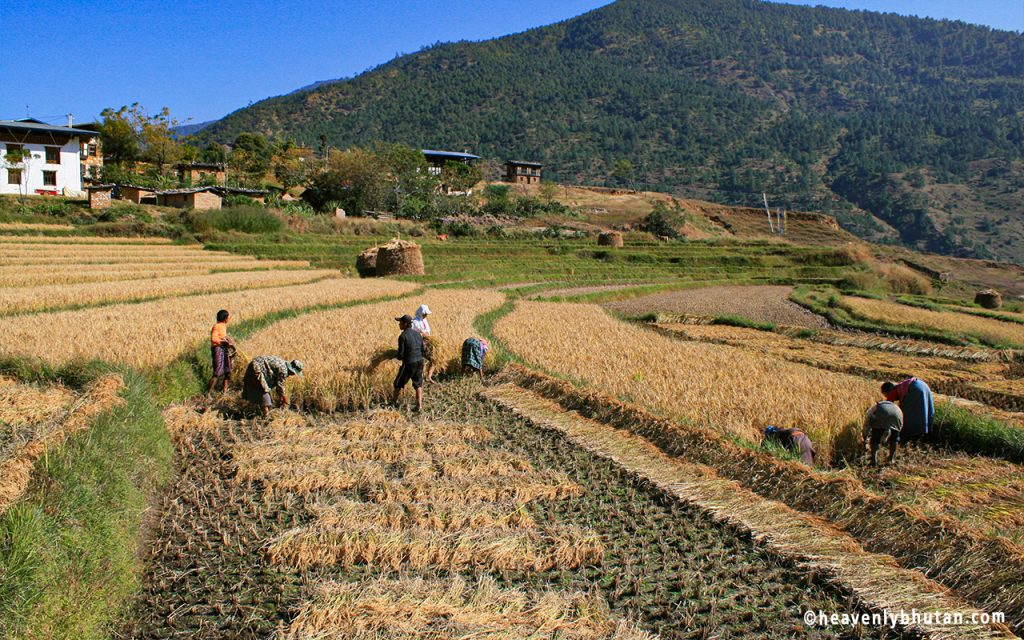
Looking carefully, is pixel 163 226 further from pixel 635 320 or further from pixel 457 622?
pixel 457 622

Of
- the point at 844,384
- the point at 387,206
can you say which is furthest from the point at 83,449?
the point at 387,206

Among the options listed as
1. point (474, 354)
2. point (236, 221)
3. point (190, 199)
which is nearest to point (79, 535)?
point (474, 354)

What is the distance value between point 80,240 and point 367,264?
12779 mm

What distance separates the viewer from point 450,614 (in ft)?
14.4

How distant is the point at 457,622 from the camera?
4297 mm

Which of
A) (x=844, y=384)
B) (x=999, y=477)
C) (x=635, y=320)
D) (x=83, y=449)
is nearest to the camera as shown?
(x=83, y=449)

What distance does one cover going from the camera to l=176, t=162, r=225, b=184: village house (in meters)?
59.2

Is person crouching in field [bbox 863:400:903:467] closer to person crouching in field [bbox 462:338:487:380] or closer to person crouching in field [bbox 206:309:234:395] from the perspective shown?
person crouching in field [bbox 462:338:487:380]

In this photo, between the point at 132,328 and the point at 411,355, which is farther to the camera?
the point at 132,328

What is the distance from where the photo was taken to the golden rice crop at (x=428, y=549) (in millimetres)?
5164

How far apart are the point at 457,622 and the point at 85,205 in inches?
1737

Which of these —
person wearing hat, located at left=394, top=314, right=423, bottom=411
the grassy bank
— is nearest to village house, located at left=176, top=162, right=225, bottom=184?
person wearing hat, located at left=394, top=314, right=423, bottom=411

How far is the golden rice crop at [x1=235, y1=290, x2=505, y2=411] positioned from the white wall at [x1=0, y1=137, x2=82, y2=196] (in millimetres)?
38896

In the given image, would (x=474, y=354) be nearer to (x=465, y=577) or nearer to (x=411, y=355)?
(x=411, y=355)
